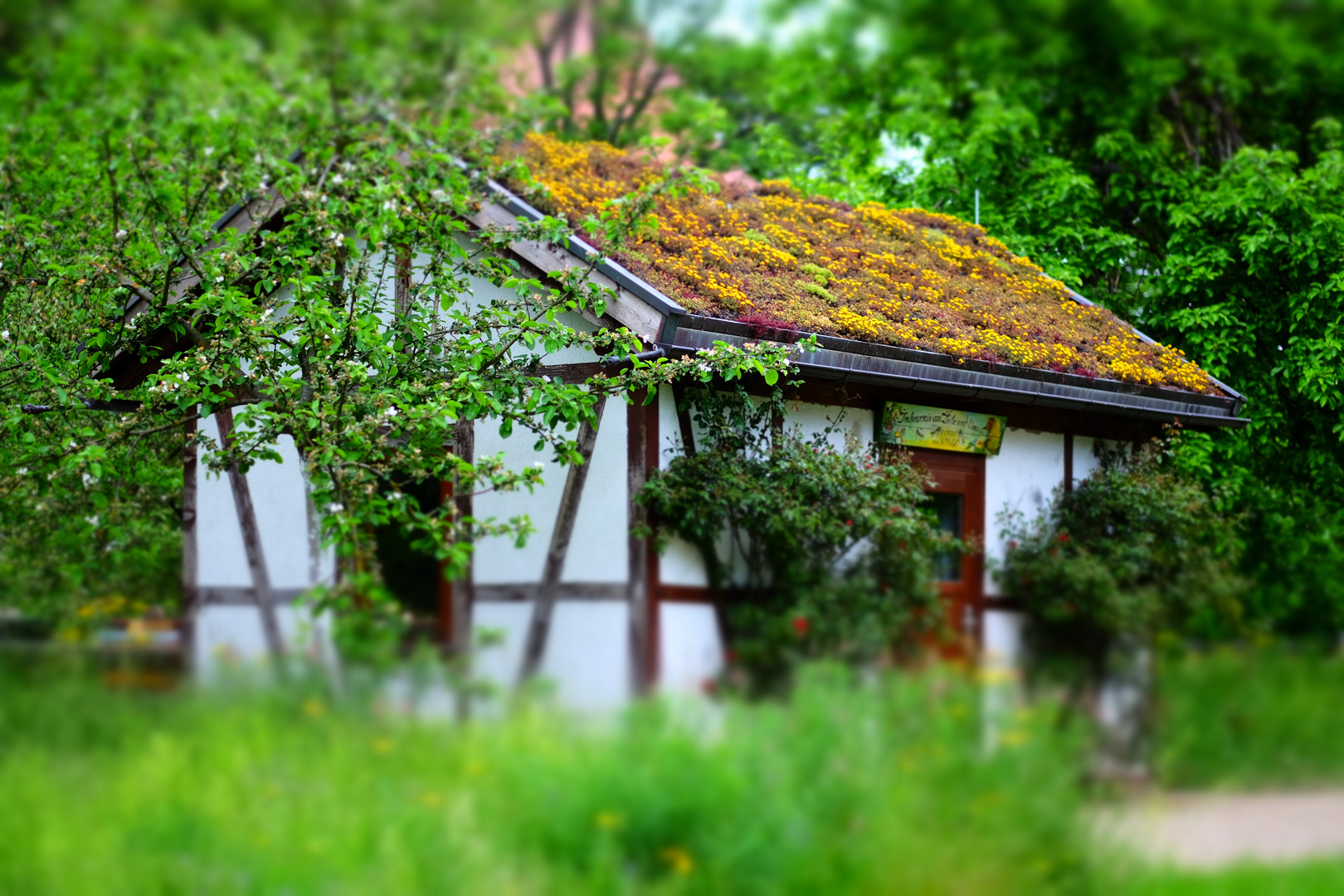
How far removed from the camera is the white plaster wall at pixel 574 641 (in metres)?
6.30

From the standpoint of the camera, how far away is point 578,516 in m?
8.02

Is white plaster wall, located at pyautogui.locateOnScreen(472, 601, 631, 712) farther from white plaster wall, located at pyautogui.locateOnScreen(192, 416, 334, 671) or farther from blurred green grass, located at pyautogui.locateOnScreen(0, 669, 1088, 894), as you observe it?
white plaster wall, located at pyautogui.locateOnScreen(192, 416, 334, 671)

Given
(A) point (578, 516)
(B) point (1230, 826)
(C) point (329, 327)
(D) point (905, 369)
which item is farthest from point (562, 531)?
(B) point (1230, 826)

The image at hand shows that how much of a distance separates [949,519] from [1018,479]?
0.71 meters

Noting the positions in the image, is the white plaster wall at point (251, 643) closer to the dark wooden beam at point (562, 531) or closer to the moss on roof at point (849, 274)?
Answer: the dark wooden beam at point (562, 531)

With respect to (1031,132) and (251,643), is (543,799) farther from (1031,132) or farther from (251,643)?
(1031,132)

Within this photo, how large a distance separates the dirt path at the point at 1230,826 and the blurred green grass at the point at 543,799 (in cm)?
29

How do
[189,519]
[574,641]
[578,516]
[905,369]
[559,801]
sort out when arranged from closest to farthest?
1. [559,801]
2. [574,641]
3. [578,516]
4. [905,369]
5. [189,519]

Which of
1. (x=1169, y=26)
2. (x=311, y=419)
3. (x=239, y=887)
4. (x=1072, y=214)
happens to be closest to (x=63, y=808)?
(x=239, y=887)

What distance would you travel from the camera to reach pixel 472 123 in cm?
908

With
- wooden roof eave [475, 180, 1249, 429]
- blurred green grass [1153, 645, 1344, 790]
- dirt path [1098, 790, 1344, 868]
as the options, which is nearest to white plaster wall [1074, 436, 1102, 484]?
wooden roof eave [475, 180, 1249, 429]

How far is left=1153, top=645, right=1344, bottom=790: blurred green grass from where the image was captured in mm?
5406

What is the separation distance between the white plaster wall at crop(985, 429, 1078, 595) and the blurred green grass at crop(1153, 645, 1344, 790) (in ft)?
11.5

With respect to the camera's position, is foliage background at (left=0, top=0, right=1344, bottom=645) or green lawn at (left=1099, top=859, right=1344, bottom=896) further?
foliage background at (left=0, top=0, right=1344, bottom=645)
